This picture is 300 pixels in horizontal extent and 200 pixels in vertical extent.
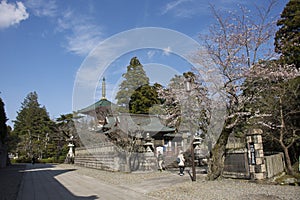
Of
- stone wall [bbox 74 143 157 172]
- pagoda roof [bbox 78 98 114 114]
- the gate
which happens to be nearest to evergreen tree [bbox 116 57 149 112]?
pagoda roof [bbox 78 98 114 114]

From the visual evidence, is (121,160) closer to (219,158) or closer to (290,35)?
(219,158)

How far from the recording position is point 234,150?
35.8ft

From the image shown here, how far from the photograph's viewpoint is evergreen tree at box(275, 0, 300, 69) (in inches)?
576

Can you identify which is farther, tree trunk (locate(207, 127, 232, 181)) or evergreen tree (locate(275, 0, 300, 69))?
evergreen tree (locate(275, 0, 300, 69))

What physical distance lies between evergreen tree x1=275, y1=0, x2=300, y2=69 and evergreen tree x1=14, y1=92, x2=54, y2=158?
37.8m

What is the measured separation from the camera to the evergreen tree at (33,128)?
43.6 metres

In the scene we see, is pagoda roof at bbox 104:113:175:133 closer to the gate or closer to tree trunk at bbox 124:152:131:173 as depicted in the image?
tree trunk at bbox 124:152:131:173

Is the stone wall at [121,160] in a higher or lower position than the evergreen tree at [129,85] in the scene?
lower

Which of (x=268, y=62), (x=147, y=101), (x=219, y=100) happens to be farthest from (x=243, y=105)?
(x=147, y=101)

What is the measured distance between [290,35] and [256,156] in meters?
9.37

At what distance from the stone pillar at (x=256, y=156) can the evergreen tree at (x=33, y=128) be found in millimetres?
39078

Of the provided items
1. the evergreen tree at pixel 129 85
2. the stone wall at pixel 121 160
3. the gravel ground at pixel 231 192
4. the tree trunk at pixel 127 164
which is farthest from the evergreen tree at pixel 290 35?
the evergreen tree at pixel 129 85

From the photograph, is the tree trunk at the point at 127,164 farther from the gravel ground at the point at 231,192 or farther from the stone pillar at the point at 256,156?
the stone pillar at the point at 256,156

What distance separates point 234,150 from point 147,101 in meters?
22.7
